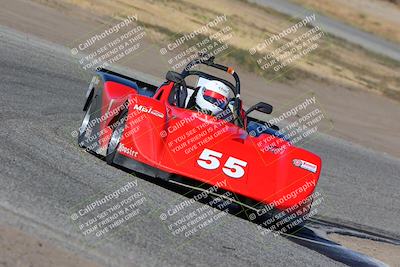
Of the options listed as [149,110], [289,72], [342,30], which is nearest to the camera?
[149,110]

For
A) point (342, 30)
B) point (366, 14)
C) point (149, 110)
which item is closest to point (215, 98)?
point (149, 110)

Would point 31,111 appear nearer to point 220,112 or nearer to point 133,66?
point 220,112

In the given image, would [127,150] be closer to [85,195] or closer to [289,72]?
[85,195]

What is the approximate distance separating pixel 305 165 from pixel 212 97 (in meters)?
1.41

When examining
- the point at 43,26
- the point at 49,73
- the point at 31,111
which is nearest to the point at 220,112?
the point at 31,111

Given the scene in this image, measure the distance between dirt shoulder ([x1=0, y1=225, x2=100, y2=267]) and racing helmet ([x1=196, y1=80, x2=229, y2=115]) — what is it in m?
3.81

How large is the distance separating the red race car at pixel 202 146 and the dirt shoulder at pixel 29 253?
82.7 inches

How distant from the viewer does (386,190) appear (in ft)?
44.5

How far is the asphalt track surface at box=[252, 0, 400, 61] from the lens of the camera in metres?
36.3

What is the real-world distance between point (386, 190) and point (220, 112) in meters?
5.25

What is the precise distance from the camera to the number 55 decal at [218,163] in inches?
314

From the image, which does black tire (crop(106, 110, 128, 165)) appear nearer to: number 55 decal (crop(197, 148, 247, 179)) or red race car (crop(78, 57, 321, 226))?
red race car (crop(78, 57, 321, 226))

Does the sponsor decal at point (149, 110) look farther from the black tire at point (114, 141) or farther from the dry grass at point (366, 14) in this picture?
the dry grass at point (366, 14)

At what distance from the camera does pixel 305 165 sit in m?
8.99
